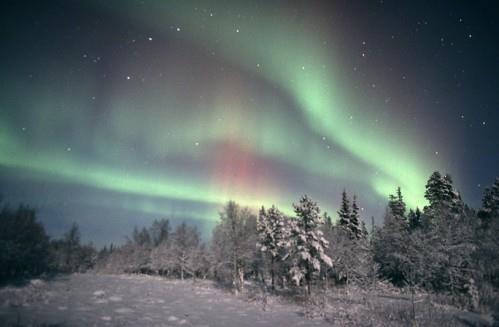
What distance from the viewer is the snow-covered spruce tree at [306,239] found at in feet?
115

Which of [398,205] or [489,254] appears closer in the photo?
[489,254]

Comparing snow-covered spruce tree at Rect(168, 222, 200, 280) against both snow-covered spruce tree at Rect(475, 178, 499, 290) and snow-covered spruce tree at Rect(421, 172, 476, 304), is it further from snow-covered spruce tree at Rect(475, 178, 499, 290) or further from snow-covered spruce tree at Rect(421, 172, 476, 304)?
snow-covered spruce tree at Rect(475, 178, 499, 290)

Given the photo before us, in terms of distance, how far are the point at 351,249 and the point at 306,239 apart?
373 inches

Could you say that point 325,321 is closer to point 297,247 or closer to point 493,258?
point 297,247

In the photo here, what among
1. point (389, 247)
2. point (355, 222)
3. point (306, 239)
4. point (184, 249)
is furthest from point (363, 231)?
point (184, 249)

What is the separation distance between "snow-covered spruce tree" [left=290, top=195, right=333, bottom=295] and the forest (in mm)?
135

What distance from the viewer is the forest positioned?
29.5 meters

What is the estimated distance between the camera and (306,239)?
35.5m

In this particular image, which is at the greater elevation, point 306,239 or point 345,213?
point 345,213

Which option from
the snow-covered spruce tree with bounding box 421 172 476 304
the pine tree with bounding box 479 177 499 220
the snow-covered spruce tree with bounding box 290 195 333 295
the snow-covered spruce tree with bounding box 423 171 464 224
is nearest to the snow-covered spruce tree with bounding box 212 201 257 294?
the snow-covered spruce tree with bounding box 290 195 333 295

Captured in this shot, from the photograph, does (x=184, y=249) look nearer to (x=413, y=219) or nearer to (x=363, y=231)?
(x=363, y=231)

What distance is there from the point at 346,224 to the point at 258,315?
126 feet

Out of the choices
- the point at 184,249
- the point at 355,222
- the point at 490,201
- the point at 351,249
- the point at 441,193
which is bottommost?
the point at 184,249

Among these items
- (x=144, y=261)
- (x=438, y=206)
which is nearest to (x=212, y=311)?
(x=438, y=206)
